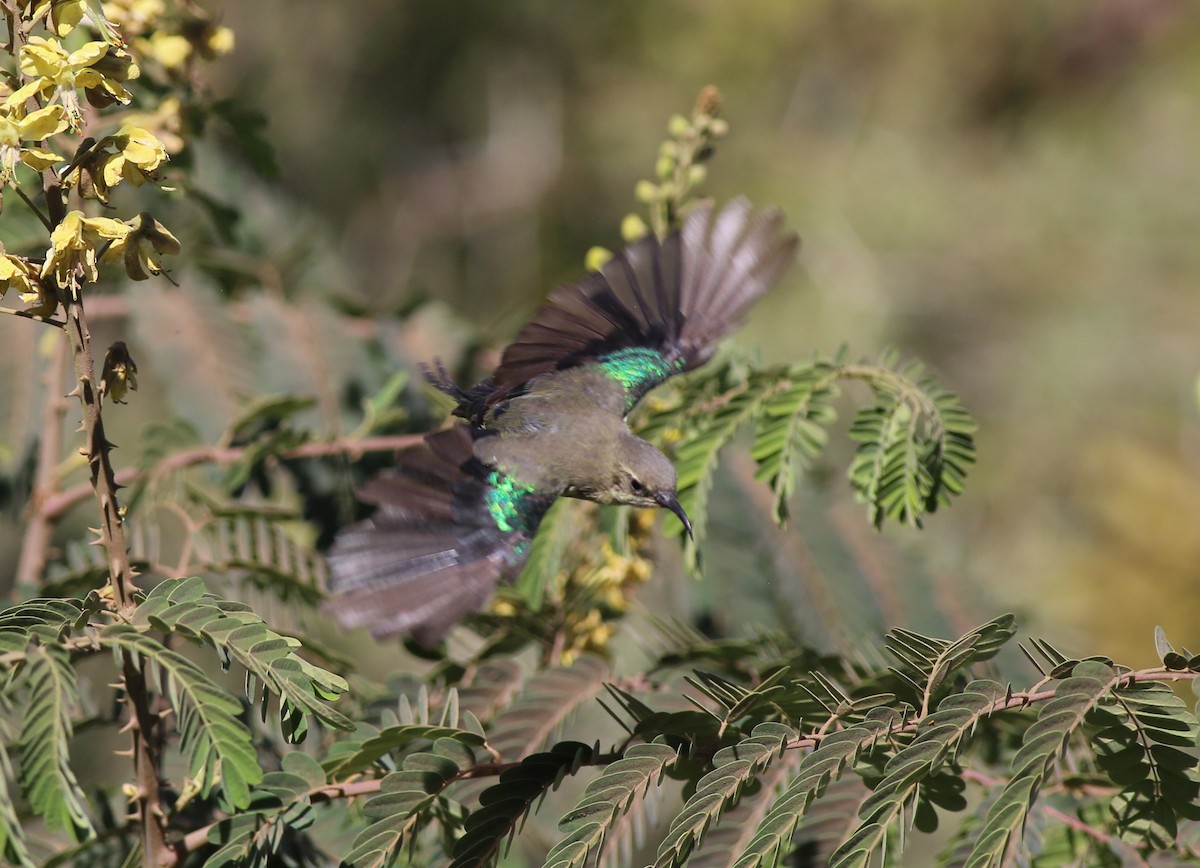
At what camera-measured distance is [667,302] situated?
8.29 ft

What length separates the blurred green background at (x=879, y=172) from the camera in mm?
8062

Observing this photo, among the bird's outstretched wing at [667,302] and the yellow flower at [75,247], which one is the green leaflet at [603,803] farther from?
the bird's outstretched wing at [667,302]

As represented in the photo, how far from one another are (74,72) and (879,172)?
811 centimetres

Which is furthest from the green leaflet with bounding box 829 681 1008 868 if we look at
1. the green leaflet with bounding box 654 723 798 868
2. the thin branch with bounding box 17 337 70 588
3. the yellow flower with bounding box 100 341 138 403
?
the thin branch with bounding box 17 337 70 588

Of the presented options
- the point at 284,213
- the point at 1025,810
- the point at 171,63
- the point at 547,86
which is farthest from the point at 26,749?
the point at 547,86

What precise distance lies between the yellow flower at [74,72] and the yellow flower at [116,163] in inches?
1.6

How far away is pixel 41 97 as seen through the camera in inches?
51.9

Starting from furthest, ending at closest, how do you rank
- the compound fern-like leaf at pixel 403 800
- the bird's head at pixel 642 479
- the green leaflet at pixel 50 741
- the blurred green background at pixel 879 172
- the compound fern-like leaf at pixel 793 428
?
the blurred green background at pixel 879 172 < the bird's head at pixel 642 479 < the compound fern-like leaf at pixel 793 428 < the compound fern-like leaf at pixel 403 800 < the green leaflet at pixel 50 741

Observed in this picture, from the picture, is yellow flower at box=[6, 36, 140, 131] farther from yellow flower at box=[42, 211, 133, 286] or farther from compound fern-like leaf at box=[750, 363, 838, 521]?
compound fern-like leaf at box=[750, 363, 838, 521]

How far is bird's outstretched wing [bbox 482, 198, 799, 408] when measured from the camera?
2.46 metres

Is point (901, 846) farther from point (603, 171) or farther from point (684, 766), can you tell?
point (603, 171)

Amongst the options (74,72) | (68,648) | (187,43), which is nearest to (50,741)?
(68,648)

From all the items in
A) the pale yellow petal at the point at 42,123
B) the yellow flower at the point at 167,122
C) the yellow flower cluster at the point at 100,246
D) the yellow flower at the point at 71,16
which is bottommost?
the yellow flower cluster at the point at 100,246

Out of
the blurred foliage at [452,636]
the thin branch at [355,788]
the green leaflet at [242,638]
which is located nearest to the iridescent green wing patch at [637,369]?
the blurred foliage at [452,636]
